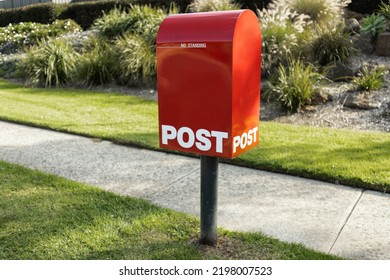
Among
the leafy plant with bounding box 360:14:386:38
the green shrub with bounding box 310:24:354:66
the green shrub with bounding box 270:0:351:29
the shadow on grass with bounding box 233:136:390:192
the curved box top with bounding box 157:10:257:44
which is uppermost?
the curved box top with bounding box 157:10:257:44

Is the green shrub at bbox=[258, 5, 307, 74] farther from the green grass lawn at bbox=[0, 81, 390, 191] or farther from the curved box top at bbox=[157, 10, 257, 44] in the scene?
the curved box top at bbox=[157, 10, 257, 44]

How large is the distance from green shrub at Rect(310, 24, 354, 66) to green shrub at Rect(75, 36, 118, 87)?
424 centimetres

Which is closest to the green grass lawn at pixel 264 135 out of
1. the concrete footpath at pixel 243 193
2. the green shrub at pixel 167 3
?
the concrete footpath at pixel 243 193

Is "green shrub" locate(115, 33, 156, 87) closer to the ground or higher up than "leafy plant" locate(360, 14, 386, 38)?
closer to the ground

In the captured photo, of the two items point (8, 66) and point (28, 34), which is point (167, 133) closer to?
point (8, 66)

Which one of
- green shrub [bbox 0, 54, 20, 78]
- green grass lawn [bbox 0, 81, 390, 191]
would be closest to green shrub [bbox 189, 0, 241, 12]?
green grass lawn [bbox 0, 81, 390, 191]

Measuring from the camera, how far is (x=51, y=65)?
10.3 metres

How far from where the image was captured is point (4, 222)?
11.8 feet

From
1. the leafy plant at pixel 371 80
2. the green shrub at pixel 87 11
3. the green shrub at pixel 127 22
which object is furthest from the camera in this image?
the green shrub at pixel 87 11

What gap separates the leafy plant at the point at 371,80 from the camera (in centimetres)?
748

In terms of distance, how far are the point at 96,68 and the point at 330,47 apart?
4912 mm

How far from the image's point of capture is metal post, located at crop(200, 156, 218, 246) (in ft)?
10.1

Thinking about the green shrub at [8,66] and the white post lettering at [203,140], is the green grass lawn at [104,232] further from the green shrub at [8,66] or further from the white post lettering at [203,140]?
the green shrub at [8,66]

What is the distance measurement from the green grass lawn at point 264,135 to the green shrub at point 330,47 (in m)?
2.80
